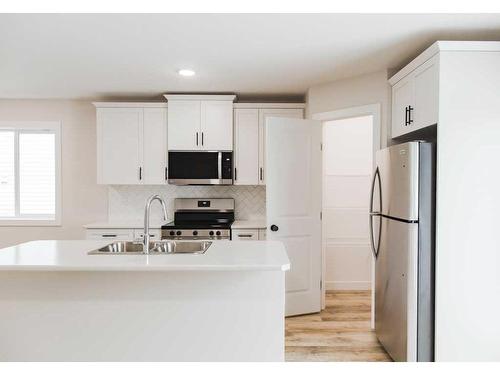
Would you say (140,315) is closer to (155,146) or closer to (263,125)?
(155,146)

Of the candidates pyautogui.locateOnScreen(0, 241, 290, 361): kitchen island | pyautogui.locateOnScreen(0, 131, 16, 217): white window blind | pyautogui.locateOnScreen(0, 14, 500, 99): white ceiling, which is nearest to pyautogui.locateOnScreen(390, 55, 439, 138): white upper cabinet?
pyautogui.locateOnScreen(0, 14, 500, 99): white ceiling

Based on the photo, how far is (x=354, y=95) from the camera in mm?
3764

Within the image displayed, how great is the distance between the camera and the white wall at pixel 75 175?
15.6 feet

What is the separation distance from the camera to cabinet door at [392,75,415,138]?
2998 millimetres

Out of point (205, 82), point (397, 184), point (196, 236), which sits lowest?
point (196, 236)

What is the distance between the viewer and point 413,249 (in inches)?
101

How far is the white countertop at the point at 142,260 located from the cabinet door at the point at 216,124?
206 centimetres

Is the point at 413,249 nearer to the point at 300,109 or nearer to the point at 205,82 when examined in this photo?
the point at 300,109

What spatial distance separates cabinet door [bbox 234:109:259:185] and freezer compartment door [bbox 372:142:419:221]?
1683 millimetres

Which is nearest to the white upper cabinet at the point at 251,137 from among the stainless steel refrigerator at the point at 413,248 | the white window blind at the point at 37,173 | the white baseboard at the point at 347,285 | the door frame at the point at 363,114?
the door frame at the point at 363,114

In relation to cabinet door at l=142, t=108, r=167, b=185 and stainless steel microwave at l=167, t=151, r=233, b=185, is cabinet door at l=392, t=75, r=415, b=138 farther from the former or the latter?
cabinet door at l=142, t=108, r=167, b=185

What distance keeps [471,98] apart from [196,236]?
112 inches

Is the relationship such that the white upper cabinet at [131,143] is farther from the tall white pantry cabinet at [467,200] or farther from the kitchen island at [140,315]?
the tall white pantry cabinet at [467,200]

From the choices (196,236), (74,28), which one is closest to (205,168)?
(196,236)
